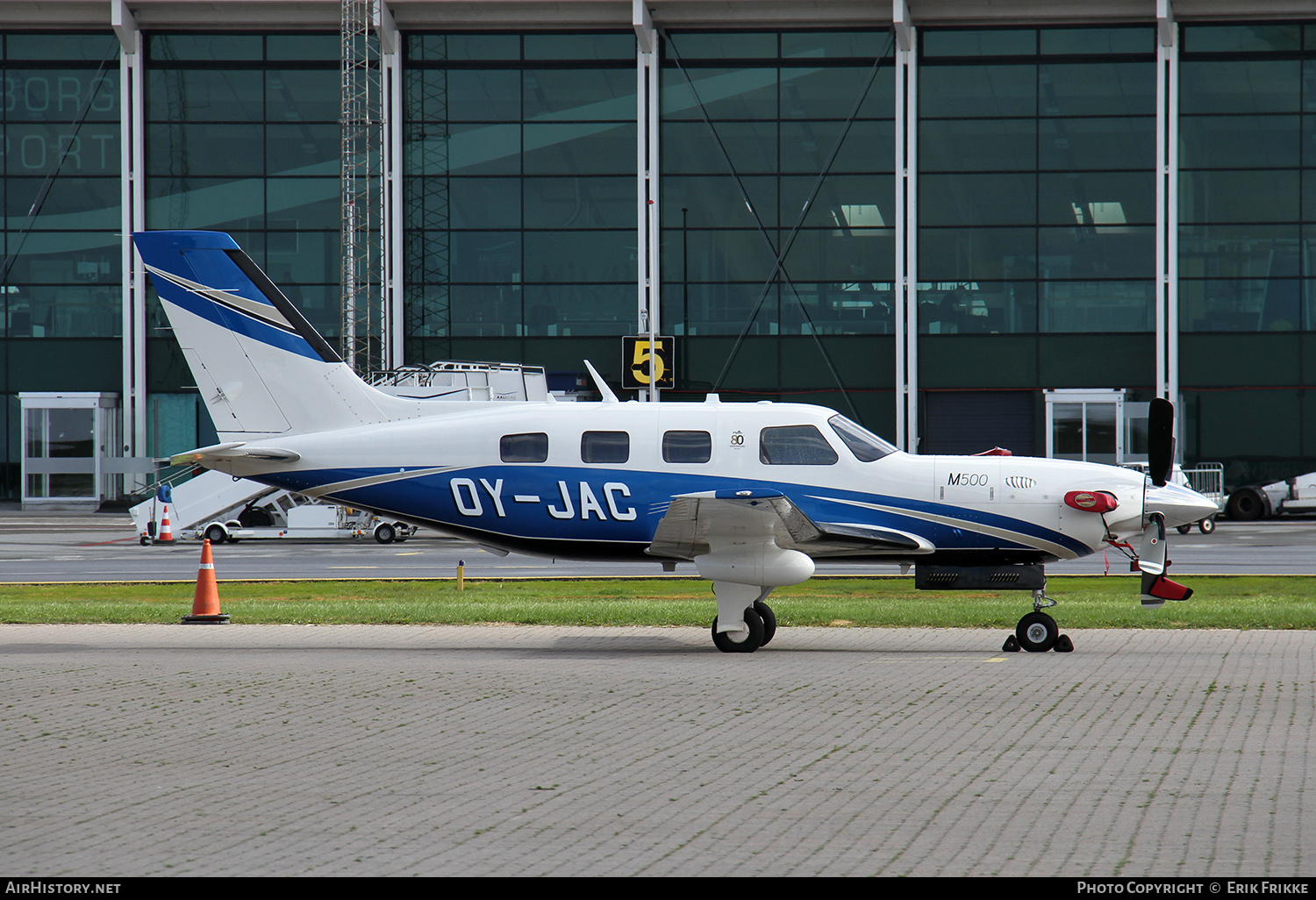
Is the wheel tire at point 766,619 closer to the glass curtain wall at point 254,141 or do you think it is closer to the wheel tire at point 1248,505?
the wheel tire at point 1248,505

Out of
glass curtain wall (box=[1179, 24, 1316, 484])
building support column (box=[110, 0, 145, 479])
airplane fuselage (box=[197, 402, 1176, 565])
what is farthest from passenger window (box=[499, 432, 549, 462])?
glass curtain wall (box=[1179, 24, 1316, 484])

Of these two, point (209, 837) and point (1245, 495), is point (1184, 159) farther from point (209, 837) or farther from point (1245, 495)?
point (209, 837)

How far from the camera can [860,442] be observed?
13.3 metres

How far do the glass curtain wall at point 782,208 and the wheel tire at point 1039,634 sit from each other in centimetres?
3007

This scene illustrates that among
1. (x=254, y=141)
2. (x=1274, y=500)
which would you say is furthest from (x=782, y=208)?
(x=254, y=141)

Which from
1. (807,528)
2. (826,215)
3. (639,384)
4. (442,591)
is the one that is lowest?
(442,591)

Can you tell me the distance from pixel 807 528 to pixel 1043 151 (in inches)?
1269

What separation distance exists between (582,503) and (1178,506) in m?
5.89

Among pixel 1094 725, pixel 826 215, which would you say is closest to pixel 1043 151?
pixel 826 215

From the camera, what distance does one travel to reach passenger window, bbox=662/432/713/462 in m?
13.3

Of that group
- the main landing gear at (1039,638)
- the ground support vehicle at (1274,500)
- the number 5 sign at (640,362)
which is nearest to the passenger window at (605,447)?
the main landing gear at (1039,638)

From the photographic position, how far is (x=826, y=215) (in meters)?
42.0

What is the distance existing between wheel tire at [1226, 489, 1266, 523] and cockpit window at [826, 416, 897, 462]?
91.6 feet

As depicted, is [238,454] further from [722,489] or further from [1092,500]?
[1092,500]
